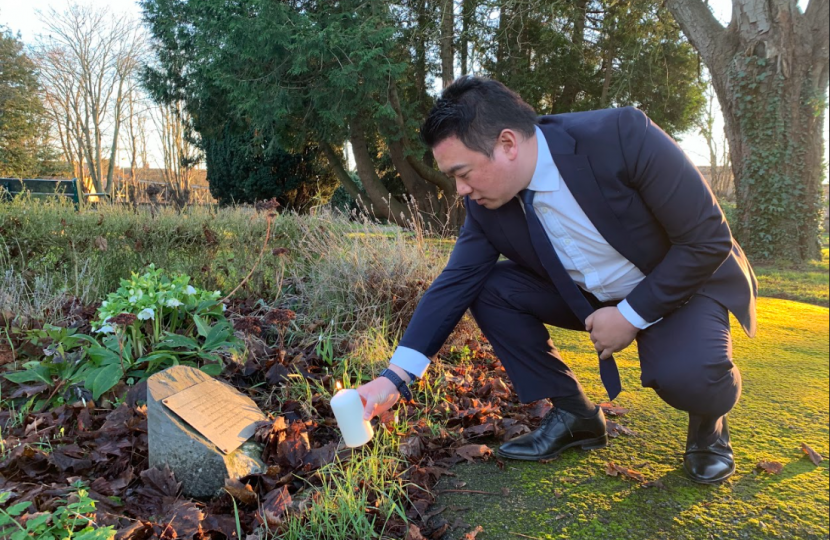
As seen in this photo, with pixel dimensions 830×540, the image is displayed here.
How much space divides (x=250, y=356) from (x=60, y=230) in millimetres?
Result: 2252

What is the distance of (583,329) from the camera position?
2158 millimetres

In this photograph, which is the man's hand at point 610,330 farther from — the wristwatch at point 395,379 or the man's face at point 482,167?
the wristwatch at point 395,379

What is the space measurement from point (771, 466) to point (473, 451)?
1.06 metres

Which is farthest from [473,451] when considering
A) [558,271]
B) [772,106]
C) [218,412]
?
[772,106]

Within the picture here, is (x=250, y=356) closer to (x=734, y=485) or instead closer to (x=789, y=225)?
(x=734, y=485)

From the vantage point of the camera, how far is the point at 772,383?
2.83m

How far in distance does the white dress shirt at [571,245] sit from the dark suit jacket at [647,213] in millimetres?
36

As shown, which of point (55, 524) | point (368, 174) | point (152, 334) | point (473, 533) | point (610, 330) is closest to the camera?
point (55, 524)

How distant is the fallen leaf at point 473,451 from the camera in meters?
2.02

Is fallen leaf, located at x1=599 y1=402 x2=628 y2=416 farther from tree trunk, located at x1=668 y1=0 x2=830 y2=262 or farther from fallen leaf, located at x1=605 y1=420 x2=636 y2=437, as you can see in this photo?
tree trunk, located at x1=668 y1=0 x2=830 y2=262

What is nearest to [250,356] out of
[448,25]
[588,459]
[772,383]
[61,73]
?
[588,459]

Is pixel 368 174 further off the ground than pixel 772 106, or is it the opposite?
pixel 772 106

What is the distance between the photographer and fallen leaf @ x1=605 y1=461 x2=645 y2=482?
6.09 ft

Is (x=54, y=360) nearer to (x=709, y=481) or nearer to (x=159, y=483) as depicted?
(x=159, y=483)
